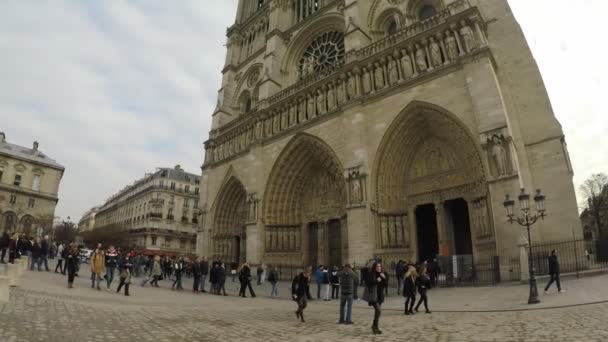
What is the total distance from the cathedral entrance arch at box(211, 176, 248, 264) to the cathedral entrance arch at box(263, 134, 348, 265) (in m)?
3.78

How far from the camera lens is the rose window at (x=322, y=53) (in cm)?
2144

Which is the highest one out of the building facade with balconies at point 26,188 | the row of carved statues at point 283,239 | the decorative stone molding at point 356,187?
the building facade with balconies at point 26,188

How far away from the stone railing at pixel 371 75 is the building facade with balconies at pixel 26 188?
30.3m

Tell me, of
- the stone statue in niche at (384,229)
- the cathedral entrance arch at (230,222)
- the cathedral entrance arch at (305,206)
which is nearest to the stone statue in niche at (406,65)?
the cathedral entrance arch at (305,206)

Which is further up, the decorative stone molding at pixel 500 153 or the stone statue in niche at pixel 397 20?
the stone statue in niche at pixel 397 20

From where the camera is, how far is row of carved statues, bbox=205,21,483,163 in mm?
14094

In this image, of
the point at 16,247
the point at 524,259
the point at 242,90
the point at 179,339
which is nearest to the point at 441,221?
the point at 524,259

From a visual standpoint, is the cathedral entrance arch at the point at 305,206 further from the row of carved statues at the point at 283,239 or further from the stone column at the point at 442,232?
the stone column at the point at 442,232

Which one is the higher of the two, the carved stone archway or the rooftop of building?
the rooftop of building

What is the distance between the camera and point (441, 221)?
1436 centimetres

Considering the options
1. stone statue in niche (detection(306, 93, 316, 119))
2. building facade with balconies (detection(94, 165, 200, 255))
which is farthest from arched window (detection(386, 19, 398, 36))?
building facade with balconies (detection(94, 165, 200, 255))

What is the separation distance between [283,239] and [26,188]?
36.4m

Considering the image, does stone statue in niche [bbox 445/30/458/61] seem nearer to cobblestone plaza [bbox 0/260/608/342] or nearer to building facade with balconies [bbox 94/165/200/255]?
cobblestone plaza [bbox 0/260/608/342]

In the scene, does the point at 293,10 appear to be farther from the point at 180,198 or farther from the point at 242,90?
the point at 180,198
